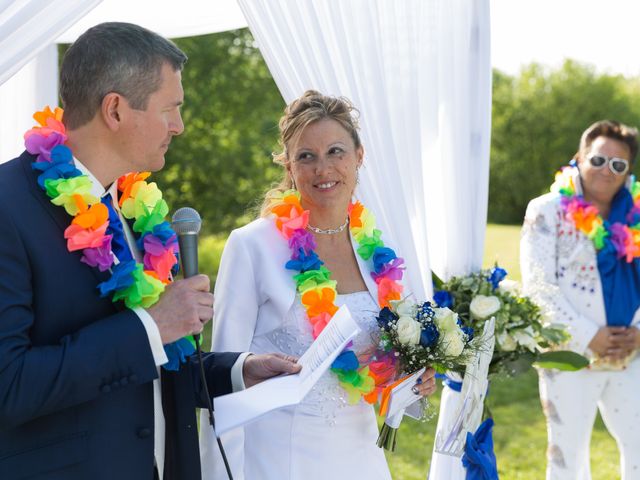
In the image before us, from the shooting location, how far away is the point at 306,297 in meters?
2.90

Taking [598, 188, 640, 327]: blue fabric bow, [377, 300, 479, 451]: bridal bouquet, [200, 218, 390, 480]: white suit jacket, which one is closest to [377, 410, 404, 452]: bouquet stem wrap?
[377, 300, 479, 451]: bridal bouquet

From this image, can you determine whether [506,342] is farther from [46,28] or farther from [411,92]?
[46,28]

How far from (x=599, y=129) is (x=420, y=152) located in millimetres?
1764

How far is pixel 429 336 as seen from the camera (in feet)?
9.12

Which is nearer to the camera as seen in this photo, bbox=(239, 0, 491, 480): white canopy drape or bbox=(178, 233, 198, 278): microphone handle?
bbox=(178, 233, 198, 278): microphone handle

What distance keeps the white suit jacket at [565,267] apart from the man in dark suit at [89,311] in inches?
110

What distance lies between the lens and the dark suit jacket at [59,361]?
1.80m

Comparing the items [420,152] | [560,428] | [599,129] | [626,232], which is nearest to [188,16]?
[420,152]

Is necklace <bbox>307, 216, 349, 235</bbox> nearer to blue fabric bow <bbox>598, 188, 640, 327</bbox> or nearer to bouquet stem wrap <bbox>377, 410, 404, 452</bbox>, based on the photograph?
bouquet stem wrap <bbox>377, 410, 404, 452</bbox>

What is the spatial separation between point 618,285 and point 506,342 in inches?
42.5

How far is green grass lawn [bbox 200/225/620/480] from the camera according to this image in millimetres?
5910

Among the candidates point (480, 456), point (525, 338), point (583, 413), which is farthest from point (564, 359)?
point (480, 456)

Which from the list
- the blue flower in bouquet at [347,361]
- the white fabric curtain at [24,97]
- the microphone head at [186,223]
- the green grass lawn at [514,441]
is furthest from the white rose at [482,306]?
the white fabric curtain at [24,97]

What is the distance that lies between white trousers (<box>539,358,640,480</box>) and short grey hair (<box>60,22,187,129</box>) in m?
3.23
